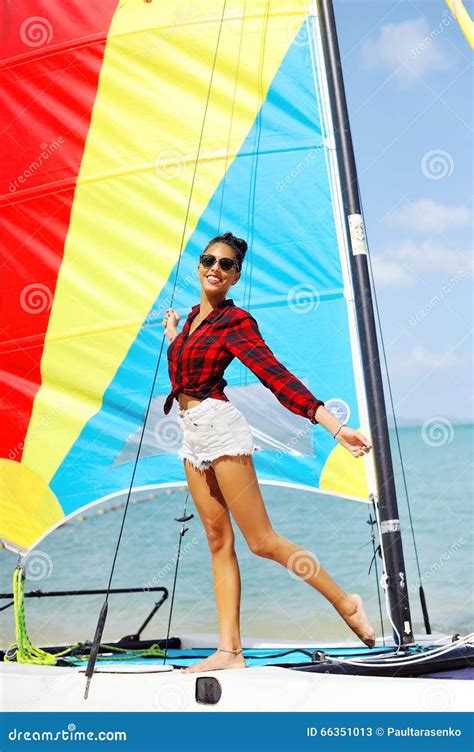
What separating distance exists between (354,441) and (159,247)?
183 centimetres

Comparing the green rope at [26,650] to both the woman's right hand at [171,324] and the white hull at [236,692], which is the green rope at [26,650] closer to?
the white hull at [236,692]

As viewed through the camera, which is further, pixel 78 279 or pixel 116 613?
pixel 116 613

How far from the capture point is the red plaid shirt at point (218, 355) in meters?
2.75

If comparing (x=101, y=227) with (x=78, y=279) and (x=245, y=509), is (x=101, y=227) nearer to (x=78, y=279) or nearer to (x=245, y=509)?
(x=78, y=279)

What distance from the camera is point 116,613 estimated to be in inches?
311

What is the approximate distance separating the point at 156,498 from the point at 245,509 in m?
16.8

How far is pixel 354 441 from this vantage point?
257 cm

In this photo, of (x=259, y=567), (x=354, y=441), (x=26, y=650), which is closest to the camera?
(x=354, y=441)
